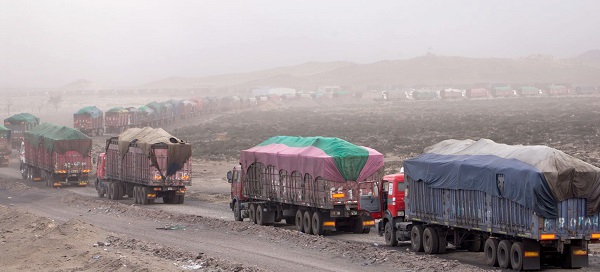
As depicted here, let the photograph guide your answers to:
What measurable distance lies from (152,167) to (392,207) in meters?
21.9

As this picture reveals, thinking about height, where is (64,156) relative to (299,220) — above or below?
above

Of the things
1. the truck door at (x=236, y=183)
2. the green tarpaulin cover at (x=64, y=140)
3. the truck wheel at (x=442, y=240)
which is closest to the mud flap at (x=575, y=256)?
the truck wheel at (x=442, y=240)

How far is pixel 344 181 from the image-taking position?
34.5 m

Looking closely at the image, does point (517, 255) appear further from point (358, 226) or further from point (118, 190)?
point (118, 190)

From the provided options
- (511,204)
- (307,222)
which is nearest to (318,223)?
(307,222)

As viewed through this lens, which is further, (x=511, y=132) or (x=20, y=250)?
(x=511, y=132)

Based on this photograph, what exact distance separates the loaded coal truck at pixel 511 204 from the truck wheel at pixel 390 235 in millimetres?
1690

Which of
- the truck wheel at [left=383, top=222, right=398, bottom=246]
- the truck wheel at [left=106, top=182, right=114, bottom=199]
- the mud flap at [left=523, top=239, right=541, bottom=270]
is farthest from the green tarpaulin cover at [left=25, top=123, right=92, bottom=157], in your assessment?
the mud flap at [left=523, top=239, right=541, bottom=270]

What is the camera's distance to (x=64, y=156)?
63875 mm

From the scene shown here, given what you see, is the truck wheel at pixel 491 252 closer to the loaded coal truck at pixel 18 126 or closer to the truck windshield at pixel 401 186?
the truck windshield at pixel 401 186

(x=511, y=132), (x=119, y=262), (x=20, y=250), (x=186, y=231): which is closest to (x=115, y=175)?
(x=186, y=231)

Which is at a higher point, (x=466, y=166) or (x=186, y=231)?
(x=466, y=166)

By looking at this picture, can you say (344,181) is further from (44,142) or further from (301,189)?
(44,142)

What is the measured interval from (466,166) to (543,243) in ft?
11.7
